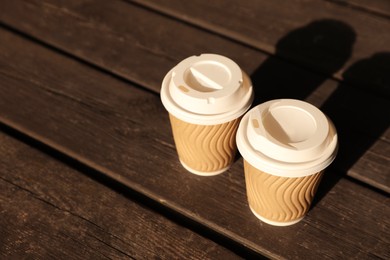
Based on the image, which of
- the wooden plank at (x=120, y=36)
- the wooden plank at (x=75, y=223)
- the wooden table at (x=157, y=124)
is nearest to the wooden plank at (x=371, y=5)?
the wooden table at (x=157, y=124)

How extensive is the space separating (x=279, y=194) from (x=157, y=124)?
0.41 m

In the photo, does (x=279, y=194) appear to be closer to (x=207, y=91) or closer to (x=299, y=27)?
(x=207, y=91)

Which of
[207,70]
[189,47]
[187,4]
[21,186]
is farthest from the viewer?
[187,4]

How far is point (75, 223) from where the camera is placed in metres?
1.12

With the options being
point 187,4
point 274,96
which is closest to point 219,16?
point 187,4

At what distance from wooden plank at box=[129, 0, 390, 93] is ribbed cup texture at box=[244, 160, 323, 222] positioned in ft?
1.51

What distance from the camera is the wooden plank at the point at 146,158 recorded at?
1086mm

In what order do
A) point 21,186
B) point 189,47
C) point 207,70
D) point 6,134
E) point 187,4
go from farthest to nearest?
point 187,4, point 189,47, point 6,134, point 21,186, point 207,70

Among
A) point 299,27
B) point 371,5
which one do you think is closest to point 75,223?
point 299,27

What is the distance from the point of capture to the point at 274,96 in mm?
1343

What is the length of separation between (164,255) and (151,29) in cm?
72

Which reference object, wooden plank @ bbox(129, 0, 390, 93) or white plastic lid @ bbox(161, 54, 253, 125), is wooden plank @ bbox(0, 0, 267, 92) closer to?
wooden plank @ bbox(129, 0, 390, 93)

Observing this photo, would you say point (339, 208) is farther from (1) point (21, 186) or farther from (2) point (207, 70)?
(1) point (21, 186)

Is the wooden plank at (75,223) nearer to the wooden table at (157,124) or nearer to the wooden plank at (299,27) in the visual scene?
the wooden table at (157,124)
